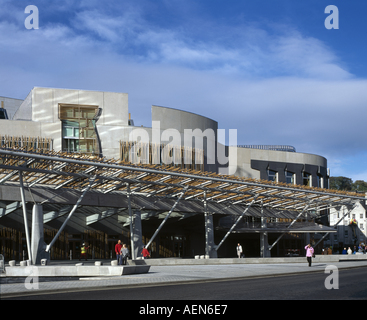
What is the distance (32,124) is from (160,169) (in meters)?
18.4

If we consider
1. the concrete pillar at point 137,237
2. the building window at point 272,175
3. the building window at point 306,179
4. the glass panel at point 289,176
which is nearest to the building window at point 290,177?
the glass panel at point 289,176

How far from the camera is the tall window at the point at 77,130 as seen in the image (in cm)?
4750

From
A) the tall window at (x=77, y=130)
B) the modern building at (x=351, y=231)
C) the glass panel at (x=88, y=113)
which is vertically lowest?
the modern building at (x=351, y=231)

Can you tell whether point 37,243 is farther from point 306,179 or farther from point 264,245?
point 306,179

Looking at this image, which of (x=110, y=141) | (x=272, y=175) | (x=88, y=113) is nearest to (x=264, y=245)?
(x=272, y=175)

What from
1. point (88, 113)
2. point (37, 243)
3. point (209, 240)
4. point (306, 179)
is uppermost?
point (88, 113)

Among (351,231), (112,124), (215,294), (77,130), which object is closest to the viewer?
(215,294)

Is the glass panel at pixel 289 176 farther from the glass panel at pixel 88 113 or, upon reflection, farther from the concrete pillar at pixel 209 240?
the glass panel at pixel 88 113

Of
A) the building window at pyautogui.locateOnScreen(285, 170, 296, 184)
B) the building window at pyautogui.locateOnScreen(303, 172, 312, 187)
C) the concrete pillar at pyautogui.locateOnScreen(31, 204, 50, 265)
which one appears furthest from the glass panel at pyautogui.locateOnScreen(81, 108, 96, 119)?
the building window at pyautogui.locateOnScreen(303, 172, 312, 187)

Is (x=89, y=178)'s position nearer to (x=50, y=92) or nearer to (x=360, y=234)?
(x=50, y=92)

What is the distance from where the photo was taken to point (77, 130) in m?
48.0

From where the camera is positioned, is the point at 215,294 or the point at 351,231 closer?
the point at 215,294

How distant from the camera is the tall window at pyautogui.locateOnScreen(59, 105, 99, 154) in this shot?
4750 cm
